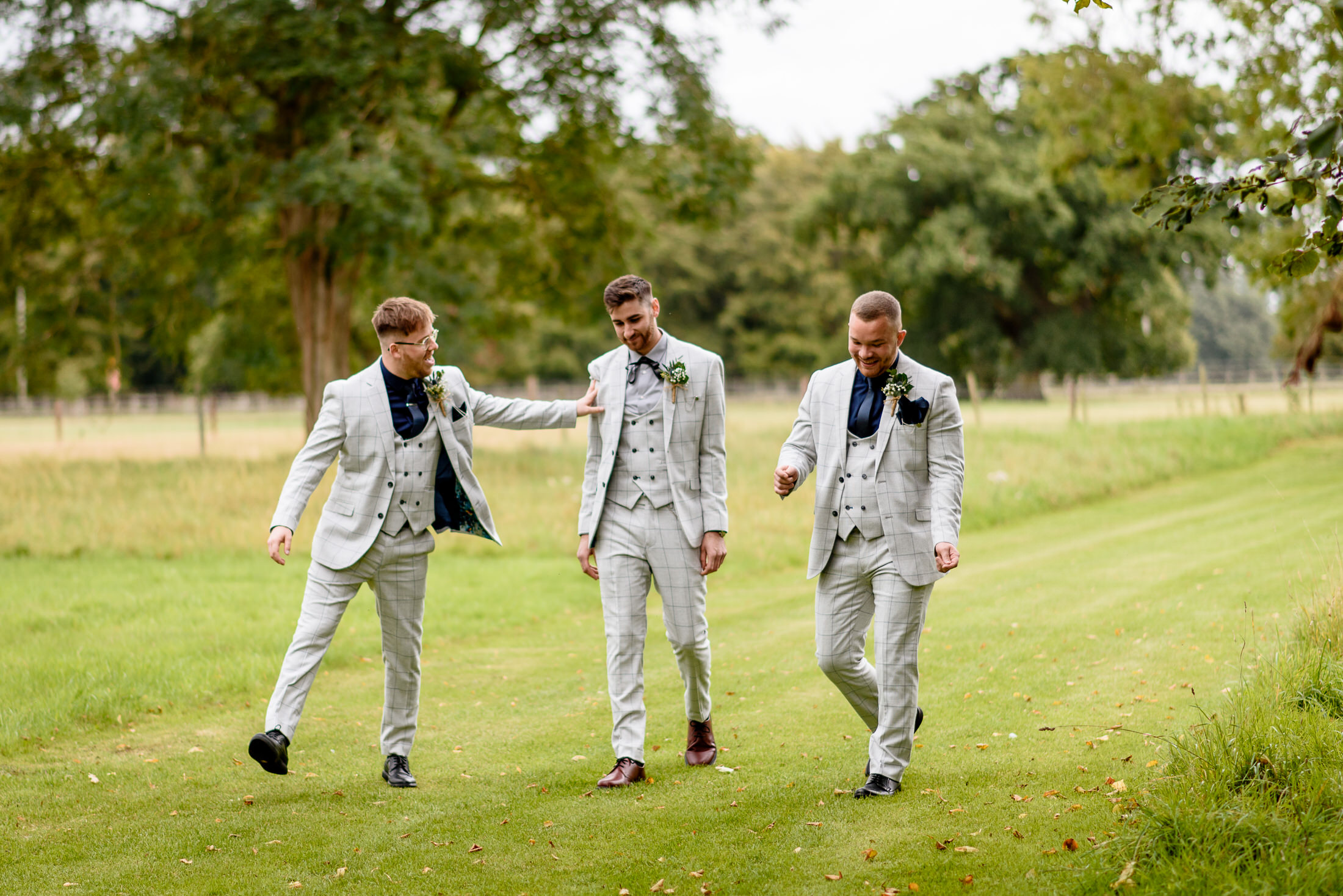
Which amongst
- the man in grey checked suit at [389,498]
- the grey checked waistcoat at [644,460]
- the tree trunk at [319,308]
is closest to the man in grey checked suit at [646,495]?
the grey checked waistcoat at [644,460]

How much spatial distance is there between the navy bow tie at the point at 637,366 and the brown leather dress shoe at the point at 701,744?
1778mm

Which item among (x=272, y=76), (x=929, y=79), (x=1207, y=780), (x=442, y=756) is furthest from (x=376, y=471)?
(x=929, y=79)

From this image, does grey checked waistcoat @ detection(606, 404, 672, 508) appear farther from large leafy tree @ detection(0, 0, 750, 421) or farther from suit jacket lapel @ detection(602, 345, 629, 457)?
large leafy tree @ detection(0, 0, 750, 421)

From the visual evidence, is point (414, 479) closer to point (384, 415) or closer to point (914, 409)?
point (384, 415)

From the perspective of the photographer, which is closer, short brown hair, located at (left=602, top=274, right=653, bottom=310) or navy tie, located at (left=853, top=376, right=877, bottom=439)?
navy tie, located at (left=853, top=376, right=877, bottom=439)

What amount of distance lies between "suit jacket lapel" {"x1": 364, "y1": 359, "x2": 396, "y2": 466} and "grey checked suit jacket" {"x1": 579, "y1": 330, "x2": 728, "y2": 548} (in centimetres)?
93

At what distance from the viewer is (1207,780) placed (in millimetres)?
4539

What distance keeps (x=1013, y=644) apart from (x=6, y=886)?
657 centimetres

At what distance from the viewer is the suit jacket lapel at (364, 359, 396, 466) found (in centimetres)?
563

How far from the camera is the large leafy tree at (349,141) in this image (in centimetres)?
1753

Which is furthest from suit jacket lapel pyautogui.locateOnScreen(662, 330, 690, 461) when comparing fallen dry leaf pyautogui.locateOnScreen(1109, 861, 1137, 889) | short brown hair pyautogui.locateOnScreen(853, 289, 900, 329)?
fallen dry leaf pyautogui.locateOnScreen(1109, 861, 1137, 889)

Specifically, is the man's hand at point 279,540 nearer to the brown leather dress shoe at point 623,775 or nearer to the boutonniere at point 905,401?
the brown leather dress shoe at point 623,775

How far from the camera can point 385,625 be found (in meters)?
5.84

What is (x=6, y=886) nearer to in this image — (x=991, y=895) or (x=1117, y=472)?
(x=991, y=895)
